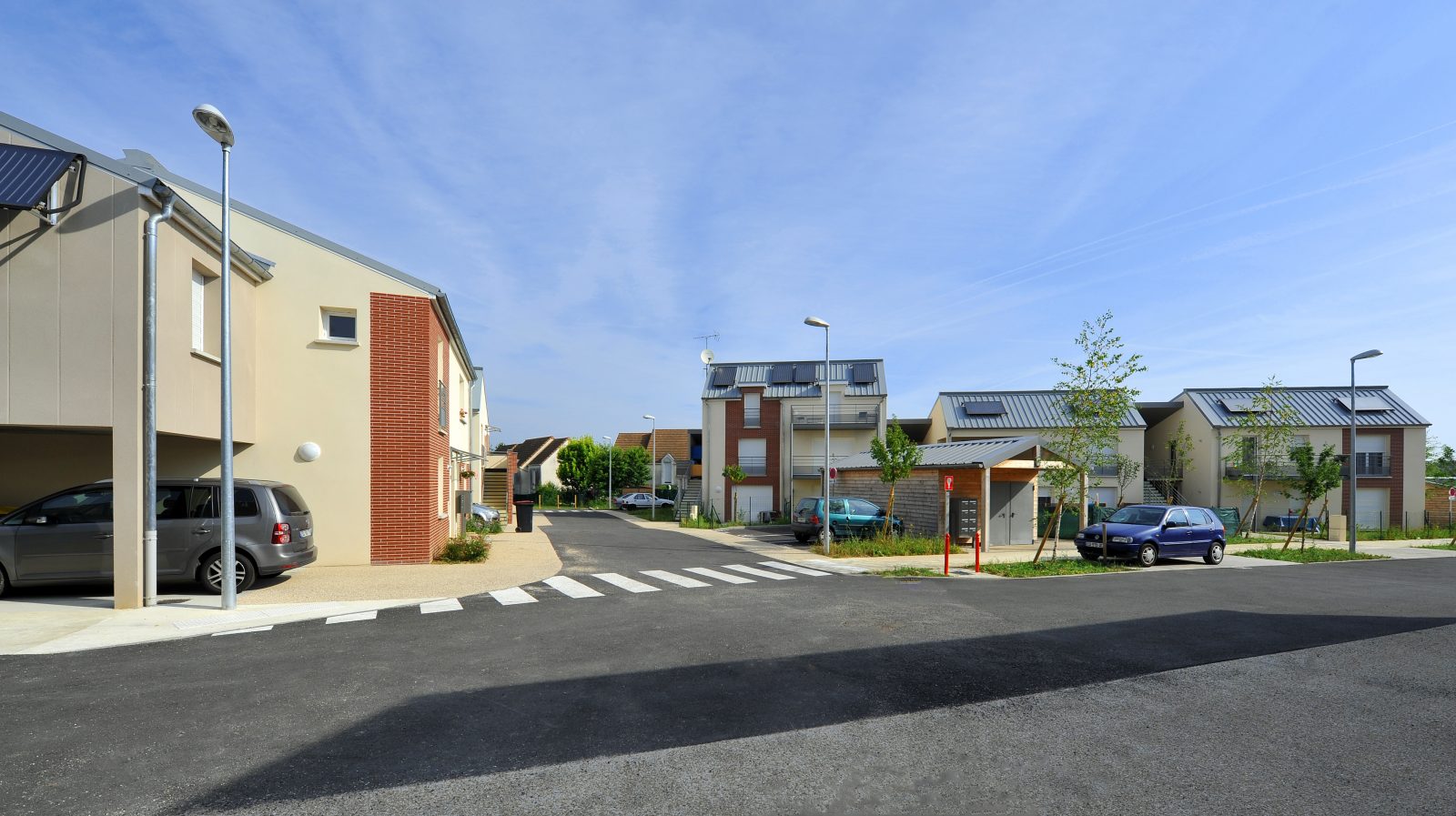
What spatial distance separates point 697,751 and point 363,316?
41.0 feet

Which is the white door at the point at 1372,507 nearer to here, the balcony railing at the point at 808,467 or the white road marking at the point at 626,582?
the balcony railing at the point at 808,467

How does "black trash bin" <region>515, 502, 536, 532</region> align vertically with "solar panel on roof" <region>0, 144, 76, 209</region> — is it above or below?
below

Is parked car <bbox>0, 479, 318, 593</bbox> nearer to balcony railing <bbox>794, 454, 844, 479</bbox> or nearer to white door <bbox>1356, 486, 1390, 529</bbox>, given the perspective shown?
balcony railing <bbox>794, 454, 844, 479</bbox>

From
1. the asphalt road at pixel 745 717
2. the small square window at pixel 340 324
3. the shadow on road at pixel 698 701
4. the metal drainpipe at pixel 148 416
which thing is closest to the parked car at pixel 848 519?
the asphalt road at pixel 745 717

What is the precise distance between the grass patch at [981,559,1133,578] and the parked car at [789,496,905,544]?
4.80m

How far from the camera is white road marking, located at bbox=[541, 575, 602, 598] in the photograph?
11734mm

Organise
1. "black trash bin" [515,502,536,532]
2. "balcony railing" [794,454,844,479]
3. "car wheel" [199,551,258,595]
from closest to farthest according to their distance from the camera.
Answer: "car wheel" [199,551,258,595] → "black trash bin" [515,502,536,532] → "balcony railing" [794,454,844,479]

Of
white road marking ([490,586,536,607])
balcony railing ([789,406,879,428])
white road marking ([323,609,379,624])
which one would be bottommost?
white road marking ([490,586,536,607])

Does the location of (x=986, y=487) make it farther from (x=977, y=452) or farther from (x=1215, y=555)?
(x=1215, y=555)

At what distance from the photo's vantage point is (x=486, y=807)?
13.2ft

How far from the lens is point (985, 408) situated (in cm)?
3931

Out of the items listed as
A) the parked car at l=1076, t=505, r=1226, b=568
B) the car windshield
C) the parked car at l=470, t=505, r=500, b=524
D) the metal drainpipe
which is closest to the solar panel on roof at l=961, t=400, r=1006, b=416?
the car windshield

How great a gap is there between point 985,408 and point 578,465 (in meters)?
31.6

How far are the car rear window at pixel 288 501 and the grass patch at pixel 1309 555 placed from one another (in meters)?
23.3
